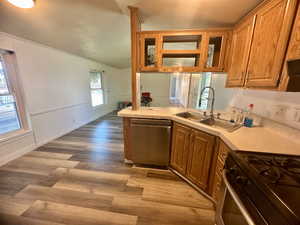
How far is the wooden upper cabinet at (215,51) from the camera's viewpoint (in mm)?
1811

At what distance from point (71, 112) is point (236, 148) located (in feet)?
13.5

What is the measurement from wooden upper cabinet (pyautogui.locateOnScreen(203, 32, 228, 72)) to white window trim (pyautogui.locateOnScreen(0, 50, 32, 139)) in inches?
132

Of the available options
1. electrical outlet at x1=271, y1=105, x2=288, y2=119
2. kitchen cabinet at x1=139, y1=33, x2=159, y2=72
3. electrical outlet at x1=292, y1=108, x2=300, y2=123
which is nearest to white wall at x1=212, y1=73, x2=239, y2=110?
electrical outlet at x1=271, y1=105, x2=288, y2=119

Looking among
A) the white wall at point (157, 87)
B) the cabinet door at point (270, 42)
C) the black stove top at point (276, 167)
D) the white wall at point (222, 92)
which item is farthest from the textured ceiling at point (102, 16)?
the white wall at point (157, 87)

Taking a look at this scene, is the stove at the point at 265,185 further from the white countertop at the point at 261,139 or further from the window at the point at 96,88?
the window at the point at 96,88

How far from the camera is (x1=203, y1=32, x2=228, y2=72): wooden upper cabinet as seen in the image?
1811 millimetres

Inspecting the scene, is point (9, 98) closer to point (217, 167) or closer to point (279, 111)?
point (217, 167)

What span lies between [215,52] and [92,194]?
275 cm

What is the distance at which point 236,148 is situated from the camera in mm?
1039

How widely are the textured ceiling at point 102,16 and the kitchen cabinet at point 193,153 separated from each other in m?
1.55

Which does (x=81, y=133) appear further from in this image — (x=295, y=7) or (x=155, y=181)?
(x=295, y=7)

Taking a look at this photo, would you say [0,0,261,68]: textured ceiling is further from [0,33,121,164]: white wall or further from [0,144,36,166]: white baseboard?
[0,144,36,166]: white baseboard

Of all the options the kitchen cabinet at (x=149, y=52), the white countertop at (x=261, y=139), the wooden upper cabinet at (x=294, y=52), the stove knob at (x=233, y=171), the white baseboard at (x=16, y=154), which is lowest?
the white baseboard at (x=16, y=154)

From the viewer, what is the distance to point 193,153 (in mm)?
1672
